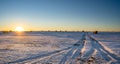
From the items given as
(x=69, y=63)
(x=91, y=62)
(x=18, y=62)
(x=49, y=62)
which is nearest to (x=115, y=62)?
(x=91, y=62)

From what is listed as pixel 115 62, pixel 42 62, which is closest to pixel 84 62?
pixel 115 62

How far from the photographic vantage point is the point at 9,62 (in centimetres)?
1117

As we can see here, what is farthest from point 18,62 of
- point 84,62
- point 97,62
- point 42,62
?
point 97,62

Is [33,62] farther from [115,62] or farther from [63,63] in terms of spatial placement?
[115,62]

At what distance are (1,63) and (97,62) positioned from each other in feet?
20.9

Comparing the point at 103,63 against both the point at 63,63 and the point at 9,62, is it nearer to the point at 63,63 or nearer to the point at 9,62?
the point at 63,63

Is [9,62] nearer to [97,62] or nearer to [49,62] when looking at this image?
[49,62]

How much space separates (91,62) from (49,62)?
283cm

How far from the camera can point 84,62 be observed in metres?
11.1

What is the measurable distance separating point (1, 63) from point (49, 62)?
3.12 m

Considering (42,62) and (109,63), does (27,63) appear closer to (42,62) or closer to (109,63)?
(42,62)

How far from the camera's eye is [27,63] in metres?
10.8

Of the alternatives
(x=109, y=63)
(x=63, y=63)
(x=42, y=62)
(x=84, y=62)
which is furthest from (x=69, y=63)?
(x=109, y=63)

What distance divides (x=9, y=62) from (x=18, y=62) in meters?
0.60
